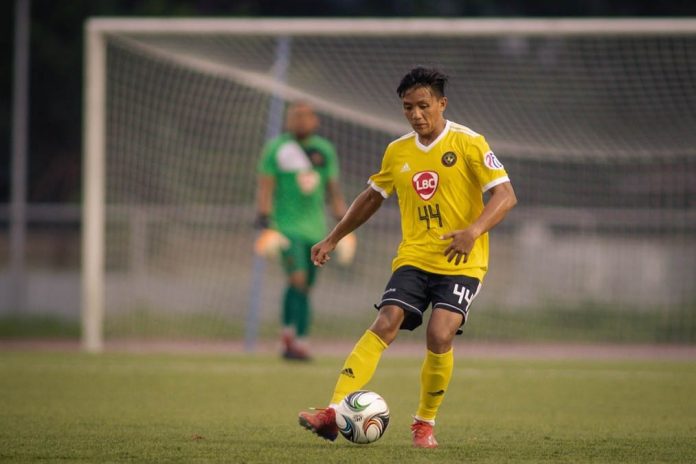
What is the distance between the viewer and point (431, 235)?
602 cm

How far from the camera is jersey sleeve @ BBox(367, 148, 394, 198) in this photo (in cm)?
619

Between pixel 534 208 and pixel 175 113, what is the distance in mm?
5034

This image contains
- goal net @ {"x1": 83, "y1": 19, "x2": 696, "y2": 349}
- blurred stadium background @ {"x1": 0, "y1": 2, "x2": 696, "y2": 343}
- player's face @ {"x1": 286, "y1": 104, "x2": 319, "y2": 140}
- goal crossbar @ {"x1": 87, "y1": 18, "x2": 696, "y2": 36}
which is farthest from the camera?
blurred stadium background @ {"x1": 0, "y1": 2, "x2": 696, "y2": 343}

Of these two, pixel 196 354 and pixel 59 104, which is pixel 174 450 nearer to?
pixel 196 354

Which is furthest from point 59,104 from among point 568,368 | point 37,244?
point 568,368

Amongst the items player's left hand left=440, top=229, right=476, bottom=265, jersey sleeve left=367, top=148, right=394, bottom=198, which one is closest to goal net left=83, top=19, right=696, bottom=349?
jersey sleeve left=367, top=148, right=394, bottom=198

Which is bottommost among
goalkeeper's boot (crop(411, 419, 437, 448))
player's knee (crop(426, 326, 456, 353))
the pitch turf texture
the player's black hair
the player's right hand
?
the pitch turf texture

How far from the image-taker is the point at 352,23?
11836mm

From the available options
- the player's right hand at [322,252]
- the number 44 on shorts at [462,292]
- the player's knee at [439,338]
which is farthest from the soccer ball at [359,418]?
the player's right hand at [322,252]

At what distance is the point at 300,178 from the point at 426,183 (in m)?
5.15

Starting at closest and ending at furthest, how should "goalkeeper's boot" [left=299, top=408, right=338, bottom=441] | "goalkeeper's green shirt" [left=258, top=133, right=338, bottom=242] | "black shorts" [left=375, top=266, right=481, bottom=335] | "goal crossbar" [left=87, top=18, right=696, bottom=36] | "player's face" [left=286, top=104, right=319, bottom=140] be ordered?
"goalkeeper's boot" [left=299, top=408, right=338, bottom=441]
"black shorts" [left=375, top=266, right=481, bottom=335]
"player's face" [left=286, top=104, right=319, bottom=140]
"goalkeeper's green shirt" [left=258, top=133, right=338, bottom=242]
"goal crossbar" [left=87, top=18, right=696, bottom=36]

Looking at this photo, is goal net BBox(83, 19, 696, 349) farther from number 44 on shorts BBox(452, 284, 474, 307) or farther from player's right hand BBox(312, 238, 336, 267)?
number 44 on shorts BBox(452, 284, 474, 307)

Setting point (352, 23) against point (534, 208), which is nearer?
point (352, 23)

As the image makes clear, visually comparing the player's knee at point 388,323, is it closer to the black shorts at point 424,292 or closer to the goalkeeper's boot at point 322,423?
the black shorts at point 424,292
